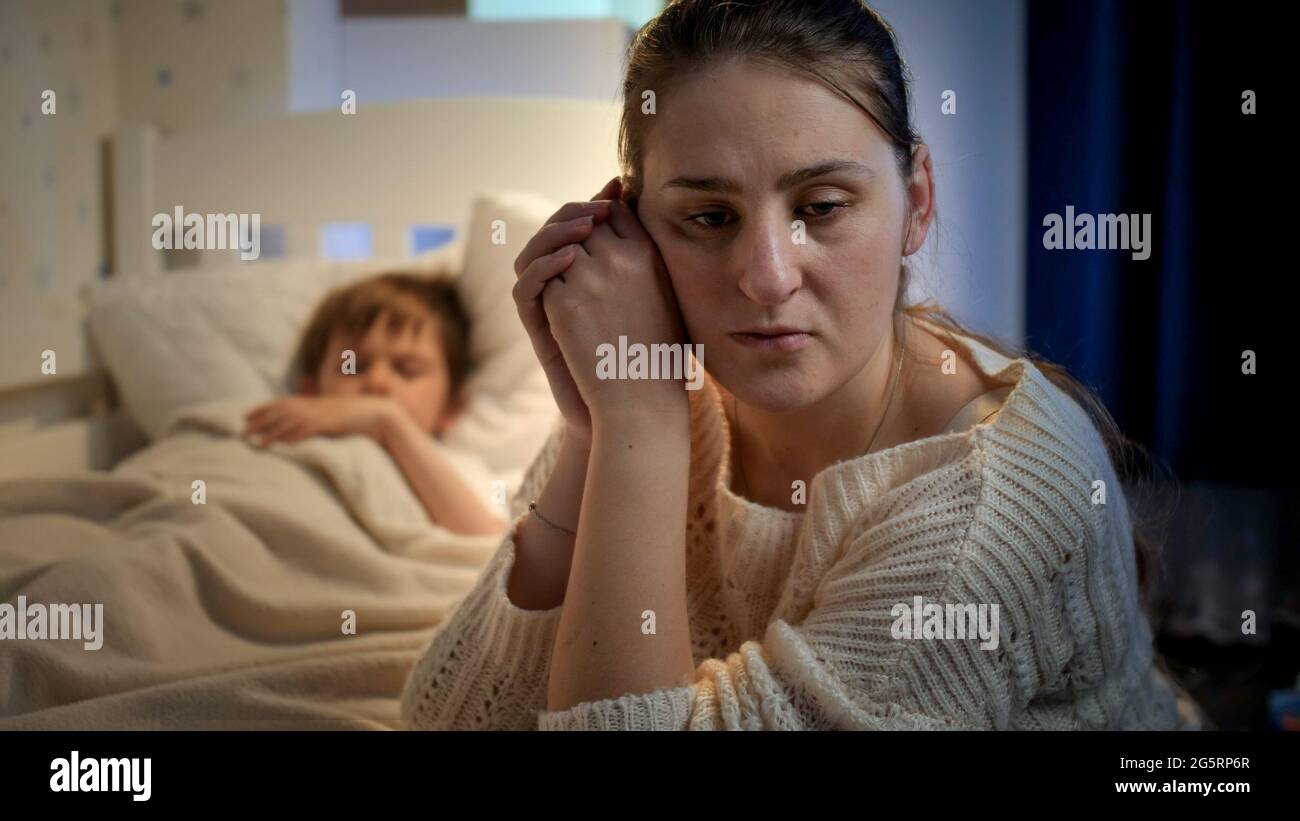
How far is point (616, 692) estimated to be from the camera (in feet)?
2.15

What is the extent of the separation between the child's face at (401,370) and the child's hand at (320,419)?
4.1 inches

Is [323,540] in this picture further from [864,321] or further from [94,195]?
[94,195]

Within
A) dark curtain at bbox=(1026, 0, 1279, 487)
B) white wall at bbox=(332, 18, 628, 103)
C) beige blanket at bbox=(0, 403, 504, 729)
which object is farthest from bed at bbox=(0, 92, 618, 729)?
dark curtain at bbox=(1026, 0, 1279, 487)

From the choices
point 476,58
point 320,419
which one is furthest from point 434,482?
point 476,58

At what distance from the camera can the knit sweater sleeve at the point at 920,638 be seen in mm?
632

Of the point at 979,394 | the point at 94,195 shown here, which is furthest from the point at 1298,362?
the point at 94,195

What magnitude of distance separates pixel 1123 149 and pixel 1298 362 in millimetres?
307

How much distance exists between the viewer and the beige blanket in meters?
0.80

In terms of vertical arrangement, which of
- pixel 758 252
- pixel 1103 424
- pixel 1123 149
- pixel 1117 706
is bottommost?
pixel 1117 706

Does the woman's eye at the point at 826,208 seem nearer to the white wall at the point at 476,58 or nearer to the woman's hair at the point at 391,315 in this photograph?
the woman's hair at the point at 391,315

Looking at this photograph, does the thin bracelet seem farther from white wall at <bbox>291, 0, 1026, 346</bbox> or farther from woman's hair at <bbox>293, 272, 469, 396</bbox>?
woman's hair at <bbox>293, 272, 469, 396</bbox>

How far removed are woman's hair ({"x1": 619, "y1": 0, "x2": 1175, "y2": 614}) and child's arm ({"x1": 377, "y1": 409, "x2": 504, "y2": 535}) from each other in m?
0.61

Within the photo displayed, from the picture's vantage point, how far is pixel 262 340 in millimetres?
1527

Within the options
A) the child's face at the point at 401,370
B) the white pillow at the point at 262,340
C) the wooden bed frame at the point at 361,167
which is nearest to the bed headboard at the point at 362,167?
the wooden bed frame at the point at 361,167
